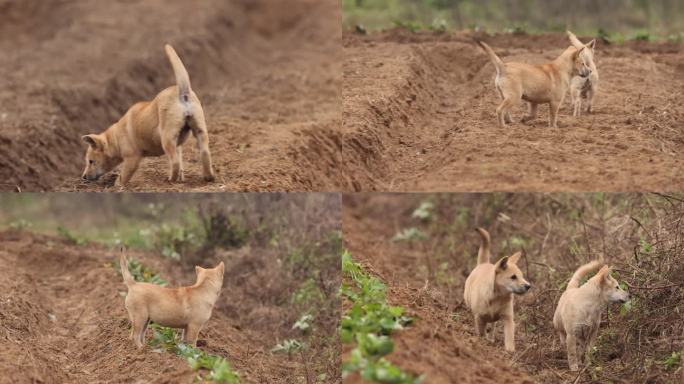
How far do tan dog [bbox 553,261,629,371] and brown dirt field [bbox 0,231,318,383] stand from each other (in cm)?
301

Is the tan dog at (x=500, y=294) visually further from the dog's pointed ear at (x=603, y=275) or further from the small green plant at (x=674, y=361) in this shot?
the small green plant at (x=674, y=361)

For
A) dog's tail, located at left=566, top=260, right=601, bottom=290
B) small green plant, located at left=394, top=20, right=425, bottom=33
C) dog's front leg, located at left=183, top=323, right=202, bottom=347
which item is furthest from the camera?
small green plant, located at left=394, top=20, right=425, bottom=33

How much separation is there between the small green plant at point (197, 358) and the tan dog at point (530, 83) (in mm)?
5186

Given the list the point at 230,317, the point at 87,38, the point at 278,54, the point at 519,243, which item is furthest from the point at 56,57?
the point at 519,243

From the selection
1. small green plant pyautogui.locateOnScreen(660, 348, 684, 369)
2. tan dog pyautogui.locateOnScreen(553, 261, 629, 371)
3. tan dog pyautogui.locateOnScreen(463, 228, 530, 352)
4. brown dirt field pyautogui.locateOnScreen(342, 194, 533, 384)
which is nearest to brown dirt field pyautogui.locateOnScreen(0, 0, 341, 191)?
brown dirt field pyautogui.locateOnScreen(342, 194, 533, 384)

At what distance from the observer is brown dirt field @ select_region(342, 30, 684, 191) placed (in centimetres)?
1177

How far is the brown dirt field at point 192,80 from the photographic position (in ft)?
46.5

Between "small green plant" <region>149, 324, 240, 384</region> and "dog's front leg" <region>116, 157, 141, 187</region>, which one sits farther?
"dog's front leg" <region>116, 157, 141, 187</region>

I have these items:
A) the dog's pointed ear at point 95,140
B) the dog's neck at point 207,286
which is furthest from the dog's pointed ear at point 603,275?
the dog's pointed ear at point 95,140

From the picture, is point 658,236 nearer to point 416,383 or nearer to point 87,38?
point 416,383

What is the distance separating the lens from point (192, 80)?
20828 mm

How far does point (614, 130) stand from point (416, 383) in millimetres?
6277

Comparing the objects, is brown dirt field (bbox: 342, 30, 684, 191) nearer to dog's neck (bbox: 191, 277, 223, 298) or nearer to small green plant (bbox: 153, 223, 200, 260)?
dog's neck (bbox: 191, 277, 223, 298)

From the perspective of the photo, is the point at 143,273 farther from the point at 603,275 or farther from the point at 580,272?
the point at 603,275
